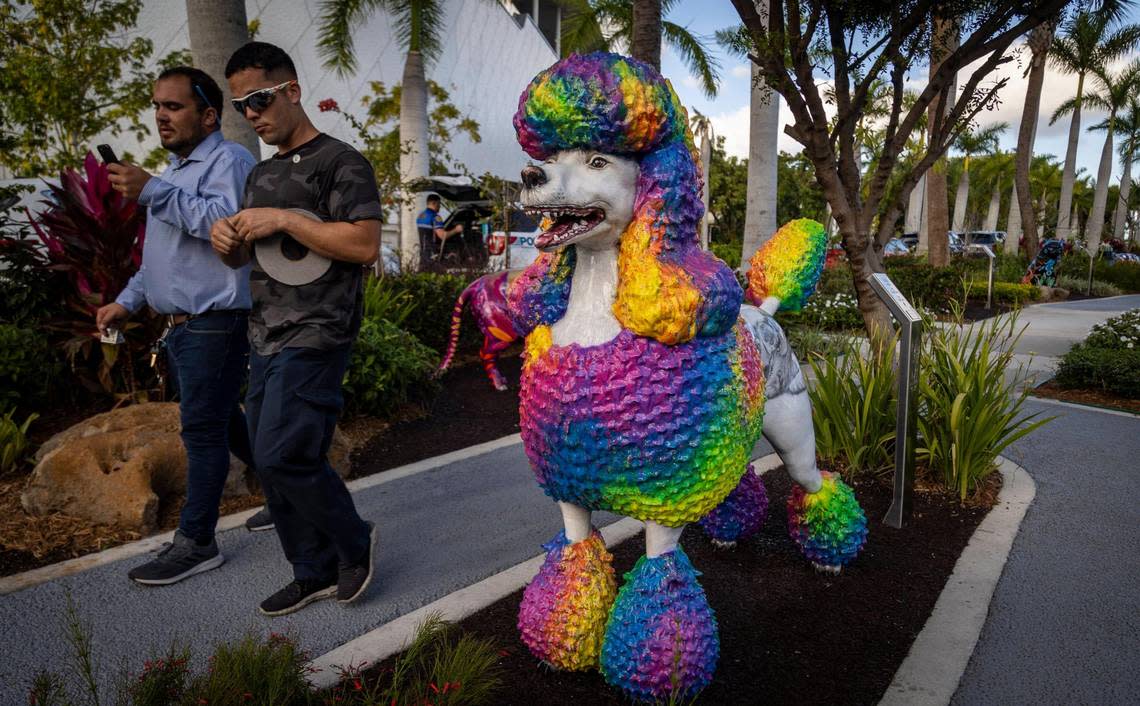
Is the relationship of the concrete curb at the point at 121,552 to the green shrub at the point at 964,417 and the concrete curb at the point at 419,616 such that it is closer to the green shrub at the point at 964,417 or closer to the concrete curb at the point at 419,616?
the concrete curb at the point at 419,616

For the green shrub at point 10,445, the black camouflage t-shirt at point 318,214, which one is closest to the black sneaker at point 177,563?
the black camouflage t-shirt at point 318,214

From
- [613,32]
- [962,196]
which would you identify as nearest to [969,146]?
[962,196]

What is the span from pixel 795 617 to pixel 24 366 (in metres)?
4.82

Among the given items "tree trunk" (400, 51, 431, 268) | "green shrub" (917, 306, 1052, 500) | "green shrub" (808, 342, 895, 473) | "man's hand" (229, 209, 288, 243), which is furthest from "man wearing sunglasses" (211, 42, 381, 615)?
"tree trunk" (400, 51, 431, 268)

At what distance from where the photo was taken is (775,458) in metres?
4.85

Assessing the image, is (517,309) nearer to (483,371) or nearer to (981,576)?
(981,576)

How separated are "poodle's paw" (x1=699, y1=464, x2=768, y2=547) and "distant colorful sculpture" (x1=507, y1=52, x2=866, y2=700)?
3.42ft

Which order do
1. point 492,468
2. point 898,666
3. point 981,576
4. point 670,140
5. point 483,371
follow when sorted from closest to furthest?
point 670,140
point 898,666
point 981,576
point 492,468
point 483,371

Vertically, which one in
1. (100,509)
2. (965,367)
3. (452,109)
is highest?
(452,109)

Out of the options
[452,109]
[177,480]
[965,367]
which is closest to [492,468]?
[177,480]

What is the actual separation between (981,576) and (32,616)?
3808 mm

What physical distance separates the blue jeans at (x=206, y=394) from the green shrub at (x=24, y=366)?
2330 mm

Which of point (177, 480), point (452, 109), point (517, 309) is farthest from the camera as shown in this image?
point (452, 109)

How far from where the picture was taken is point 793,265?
2895 mm
